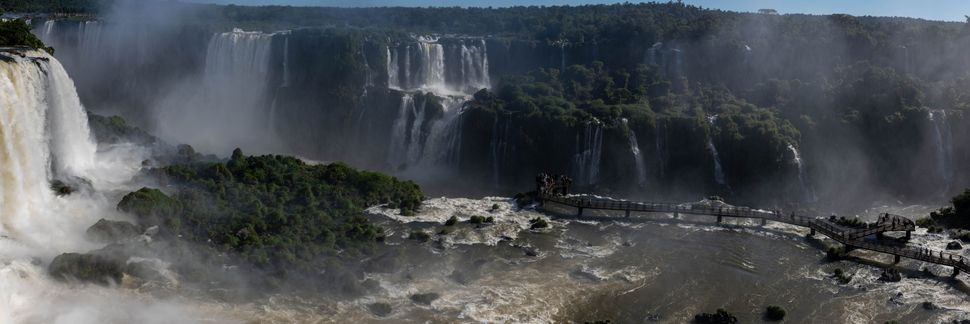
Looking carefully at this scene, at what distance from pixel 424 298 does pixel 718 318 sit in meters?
10.9

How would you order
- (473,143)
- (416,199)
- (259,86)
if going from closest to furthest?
(416,199), (473,143), (259,86)

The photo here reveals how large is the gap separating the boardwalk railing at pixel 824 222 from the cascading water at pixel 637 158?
665 cm

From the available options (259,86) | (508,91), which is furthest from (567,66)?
(259,86)

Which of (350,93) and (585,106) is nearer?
(585,106)

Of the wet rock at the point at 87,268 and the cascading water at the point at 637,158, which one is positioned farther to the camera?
the cascading water at the point at 637,158

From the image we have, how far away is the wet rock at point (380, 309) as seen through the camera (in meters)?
26.5

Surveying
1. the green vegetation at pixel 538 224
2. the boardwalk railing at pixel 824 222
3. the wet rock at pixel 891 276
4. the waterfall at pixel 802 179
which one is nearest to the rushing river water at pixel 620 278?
the wet rock at pixel 891 276

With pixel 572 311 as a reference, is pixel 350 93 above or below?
above

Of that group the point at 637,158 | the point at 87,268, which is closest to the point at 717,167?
the point at 637,158

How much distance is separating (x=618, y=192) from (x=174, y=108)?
39.8 m

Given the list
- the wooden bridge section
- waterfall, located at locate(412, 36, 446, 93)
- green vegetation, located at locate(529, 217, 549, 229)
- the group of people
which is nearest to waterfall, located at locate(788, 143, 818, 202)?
the wooden bridge section

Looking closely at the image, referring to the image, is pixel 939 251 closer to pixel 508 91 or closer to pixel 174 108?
pixel 508 91

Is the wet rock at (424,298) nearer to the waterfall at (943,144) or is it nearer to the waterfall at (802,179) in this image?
the waterfall at (802,179)

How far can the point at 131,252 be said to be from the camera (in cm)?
2866
